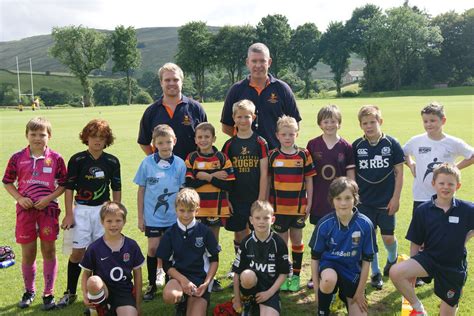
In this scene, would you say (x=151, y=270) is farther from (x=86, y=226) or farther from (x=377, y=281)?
(x=377, y=281)

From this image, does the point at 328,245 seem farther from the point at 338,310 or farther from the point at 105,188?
the point at 105,188

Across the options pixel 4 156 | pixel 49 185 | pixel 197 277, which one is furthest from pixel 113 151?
pixel 197 277

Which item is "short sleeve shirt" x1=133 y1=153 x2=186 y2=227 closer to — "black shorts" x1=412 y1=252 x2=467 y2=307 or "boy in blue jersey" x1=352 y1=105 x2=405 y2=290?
"boy in blue jersey" x1=352 y1=105 x2=405 y2=290

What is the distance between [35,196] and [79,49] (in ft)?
278

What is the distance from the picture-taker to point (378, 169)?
16.9ft

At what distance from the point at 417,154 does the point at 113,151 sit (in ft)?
41.1

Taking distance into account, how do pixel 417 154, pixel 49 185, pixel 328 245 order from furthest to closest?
pixel 417 154, pixel 49 185, pixel 328 245

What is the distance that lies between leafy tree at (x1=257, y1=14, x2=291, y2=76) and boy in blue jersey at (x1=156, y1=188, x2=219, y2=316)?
8374cm

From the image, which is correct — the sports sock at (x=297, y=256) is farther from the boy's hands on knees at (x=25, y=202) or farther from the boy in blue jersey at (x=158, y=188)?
the boy's hands on knees at (x=25, y=202)

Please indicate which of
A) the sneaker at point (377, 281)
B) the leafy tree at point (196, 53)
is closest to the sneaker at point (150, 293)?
the sneaker at point (377, 281)

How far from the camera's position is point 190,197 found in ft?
14.5

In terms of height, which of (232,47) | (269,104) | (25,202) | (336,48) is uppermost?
(232,47)

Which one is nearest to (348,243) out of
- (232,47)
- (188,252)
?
(188,252)

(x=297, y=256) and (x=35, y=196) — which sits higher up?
(x=35, y=196)
